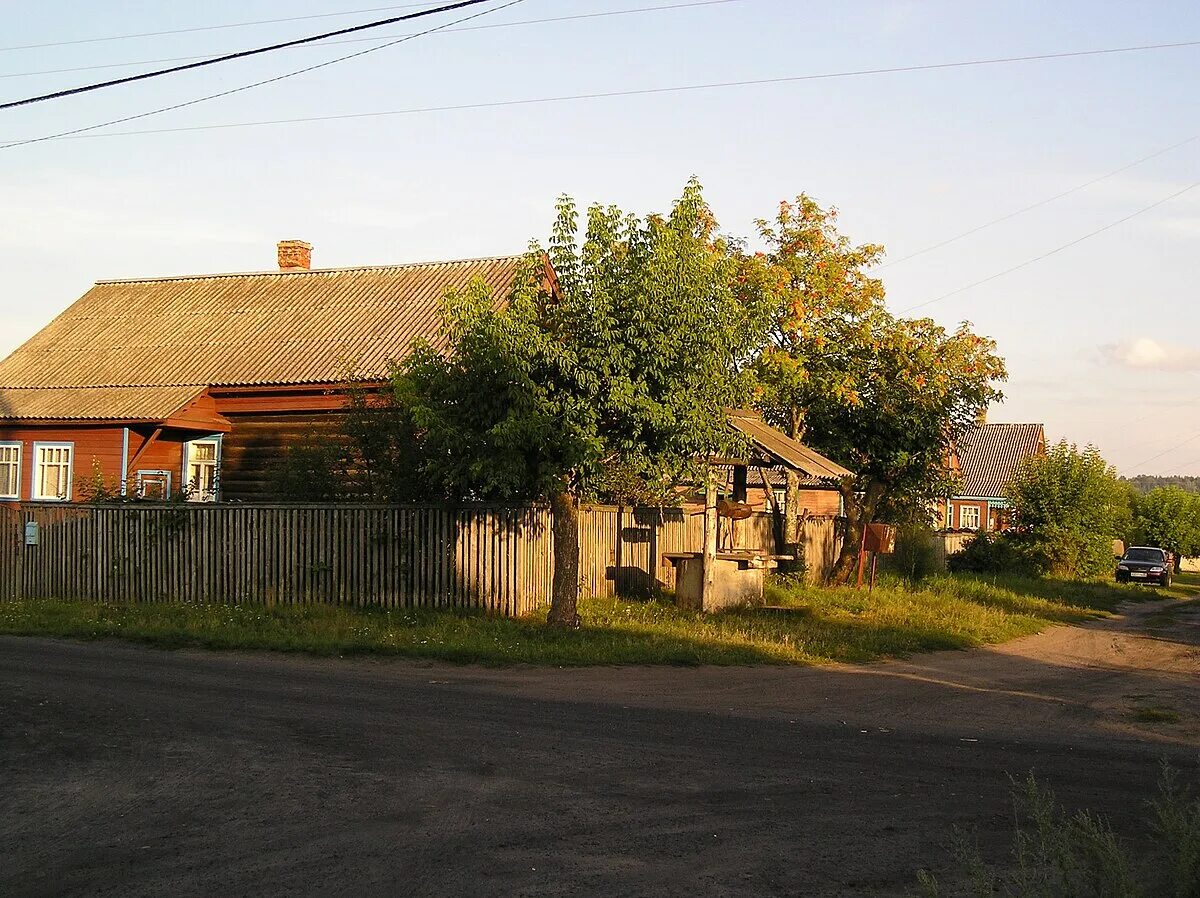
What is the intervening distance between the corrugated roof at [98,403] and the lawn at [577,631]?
659 centimetres

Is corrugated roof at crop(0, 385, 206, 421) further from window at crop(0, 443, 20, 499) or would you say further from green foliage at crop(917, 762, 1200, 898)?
green foliage at crop(917, 762, 1200, 898)

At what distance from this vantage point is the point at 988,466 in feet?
262

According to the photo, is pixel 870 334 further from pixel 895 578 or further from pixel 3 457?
pixel 3 457

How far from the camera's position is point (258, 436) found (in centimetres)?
2844

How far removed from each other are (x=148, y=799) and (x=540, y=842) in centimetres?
276

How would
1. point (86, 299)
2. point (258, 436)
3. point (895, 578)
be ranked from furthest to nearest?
point (86, 299), point (895, 578), point (258, 436)

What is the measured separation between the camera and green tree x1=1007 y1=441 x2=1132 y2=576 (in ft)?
135

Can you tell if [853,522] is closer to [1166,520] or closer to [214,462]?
[214,462]

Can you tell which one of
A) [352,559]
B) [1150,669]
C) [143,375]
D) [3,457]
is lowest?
[1150,669]

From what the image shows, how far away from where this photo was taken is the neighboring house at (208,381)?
1074 inches

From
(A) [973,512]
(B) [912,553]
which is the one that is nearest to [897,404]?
(B) [912,553]

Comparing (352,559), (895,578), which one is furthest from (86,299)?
(895,578)

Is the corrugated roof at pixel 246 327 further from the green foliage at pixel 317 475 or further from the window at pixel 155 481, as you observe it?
the green foliage at pixel 317 475

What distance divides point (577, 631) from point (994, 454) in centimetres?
6867
